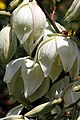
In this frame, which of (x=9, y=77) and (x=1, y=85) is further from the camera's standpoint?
(x=1, y=85)

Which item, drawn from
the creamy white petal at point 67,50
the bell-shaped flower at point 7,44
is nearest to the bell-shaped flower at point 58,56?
the creamy white petal at point 67,50

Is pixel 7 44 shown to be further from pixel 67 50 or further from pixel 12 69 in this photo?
pixel 67 50

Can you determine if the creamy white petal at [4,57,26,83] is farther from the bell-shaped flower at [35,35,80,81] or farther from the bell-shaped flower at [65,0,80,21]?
the bell-shaped flower at [65,0,80,21]

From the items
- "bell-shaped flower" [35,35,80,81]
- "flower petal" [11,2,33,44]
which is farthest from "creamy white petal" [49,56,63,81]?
"flower petal" [11,2,33,44]

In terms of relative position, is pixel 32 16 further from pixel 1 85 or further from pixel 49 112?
pixel 1 85

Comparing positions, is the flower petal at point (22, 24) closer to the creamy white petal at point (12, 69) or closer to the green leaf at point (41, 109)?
the creamy white petal at point (12, 69)

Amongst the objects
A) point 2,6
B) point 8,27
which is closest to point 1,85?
point 2,6

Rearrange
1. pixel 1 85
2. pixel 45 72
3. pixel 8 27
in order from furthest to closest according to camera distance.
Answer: pixel 1 85
pixel 8 27
pixel 45 72

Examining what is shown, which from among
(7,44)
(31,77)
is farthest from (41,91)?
(7,44)
